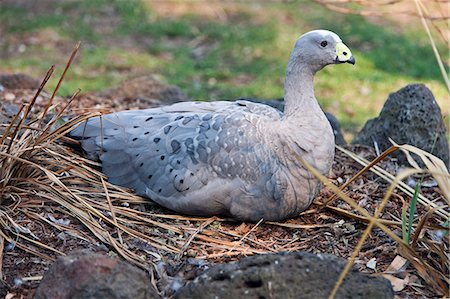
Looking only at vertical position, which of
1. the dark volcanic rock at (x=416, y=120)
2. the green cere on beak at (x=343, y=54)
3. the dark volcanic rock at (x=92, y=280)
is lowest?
the dark volcanic rock at (x=416, y=120)

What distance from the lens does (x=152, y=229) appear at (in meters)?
4.02

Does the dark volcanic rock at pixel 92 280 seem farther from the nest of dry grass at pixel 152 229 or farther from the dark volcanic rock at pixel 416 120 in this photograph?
the dark volcanic rock at pixel 416 120

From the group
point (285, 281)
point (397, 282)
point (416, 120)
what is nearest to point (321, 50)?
point (416, 120)

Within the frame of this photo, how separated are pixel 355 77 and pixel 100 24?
10.0 feet

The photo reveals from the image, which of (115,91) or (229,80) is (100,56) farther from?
(115,91)

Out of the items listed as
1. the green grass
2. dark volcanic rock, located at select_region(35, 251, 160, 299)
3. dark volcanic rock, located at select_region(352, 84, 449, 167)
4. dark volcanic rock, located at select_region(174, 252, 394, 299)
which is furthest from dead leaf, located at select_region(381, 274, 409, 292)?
the green grass

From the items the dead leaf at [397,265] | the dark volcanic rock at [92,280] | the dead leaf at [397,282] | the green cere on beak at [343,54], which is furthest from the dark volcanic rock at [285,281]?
the green cere on beak at [343,54]

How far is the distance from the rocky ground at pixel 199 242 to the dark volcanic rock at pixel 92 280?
236 mm

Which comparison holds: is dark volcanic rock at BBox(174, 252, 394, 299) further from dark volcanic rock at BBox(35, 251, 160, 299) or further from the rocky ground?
dark volcanic rock at BBox(35, 251, 160, 299)

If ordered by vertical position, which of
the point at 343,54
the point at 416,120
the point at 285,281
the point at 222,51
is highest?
the point at 343,54

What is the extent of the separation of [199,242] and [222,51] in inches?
181

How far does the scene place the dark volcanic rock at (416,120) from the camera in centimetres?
489

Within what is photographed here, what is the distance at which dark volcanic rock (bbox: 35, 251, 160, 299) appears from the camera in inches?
120

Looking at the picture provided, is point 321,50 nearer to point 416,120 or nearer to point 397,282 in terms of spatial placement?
point 416,120
